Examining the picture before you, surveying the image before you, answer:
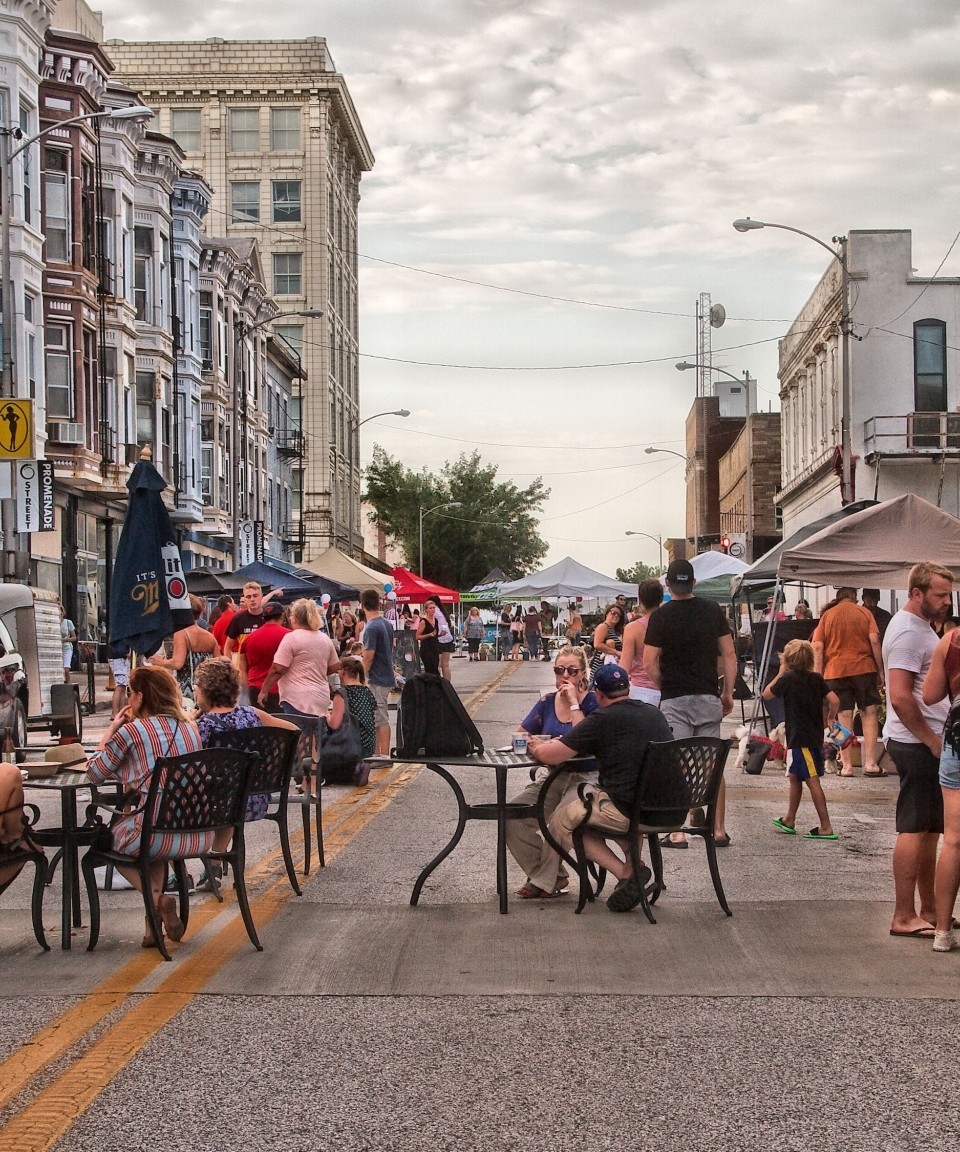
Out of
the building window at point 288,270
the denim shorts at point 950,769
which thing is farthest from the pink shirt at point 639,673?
the building window at point 288,270

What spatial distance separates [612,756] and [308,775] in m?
2.58

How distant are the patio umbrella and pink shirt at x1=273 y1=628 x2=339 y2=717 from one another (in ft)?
6.65

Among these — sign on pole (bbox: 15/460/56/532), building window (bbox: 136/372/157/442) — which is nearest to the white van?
sign on pole (bbox: 15/460/56/532)

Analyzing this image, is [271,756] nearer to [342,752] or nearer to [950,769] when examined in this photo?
[950,769]

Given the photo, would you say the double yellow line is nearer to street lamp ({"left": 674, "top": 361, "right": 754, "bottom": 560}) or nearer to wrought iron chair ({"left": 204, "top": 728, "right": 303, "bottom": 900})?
wrought iron chair ({"left": 204, "top": 728, "right": 303, "bottom": 900})

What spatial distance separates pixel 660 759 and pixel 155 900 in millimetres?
2618

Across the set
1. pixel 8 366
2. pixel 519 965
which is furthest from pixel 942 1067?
pixel 8 366

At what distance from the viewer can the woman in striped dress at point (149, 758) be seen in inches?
307

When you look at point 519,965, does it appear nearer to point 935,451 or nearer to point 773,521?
point 935,451

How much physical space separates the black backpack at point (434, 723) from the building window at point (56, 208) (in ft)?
100

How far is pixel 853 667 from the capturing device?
55.6ft

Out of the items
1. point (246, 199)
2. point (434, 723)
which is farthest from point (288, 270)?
point (434, 723)

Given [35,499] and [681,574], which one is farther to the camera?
[35,499]

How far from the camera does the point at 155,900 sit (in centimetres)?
788
